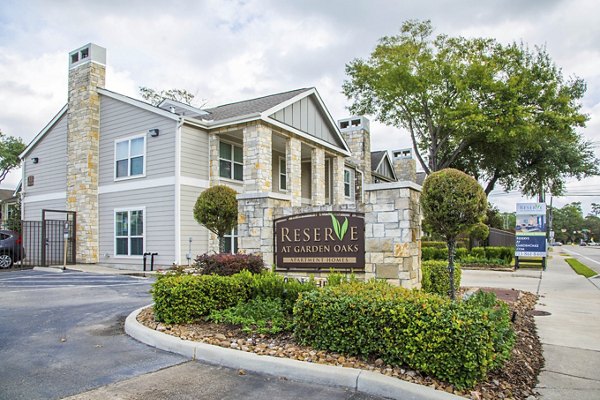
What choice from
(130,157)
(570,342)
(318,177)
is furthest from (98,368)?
(318,177)

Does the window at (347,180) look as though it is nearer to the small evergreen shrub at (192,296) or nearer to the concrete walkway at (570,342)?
the concrete walkway at (570,342)

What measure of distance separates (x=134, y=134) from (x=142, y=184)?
2.04m

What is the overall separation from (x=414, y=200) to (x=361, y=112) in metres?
22.5

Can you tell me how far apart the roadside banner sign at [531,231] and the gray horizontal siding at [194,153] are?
1337 cm

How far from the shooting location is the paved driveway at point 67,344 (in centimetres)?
428

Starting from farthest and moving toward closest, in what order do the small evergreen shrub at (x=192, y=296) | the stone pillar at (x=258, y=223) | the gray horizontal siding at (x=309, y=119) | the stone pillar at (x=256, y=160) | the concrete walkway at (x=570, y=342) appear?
the gray horizontal siding at (x=309, y=119), the stone pillar at (x=256, y=160), the stone pillar at (x=258, y=223), the small evergreen shrub at (x=192, y=296), the concrete walkway at (x=570, y=342)

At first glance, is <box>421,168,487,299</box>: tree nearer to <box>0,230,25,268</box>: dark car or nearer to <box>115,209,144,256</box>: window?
<box>115,209,144,256</box>: window

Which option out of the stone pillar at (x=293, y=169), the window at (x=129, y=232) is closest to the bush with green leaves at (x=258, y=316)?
the window at (x=129, y=232)

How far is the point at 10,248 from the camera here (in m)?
17.2

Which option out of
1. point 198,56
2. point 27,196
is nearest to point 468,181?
point 198,56

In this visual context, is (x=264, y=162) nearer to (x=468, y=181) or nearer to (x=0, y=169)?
(x=468, y=181)

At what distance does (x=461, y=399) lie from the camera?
12.1ft

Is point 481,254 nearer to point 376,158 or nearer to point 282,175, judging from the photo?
point 282,175

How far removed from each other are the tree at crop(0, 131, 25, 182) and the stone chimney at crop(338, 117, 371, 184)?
31.2 m
